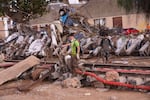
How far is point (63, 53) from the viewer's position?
1656 cm

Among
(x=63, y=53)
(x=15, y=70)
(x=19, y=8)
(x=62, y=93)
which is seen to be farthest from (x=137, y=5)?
(x=19, y=8)

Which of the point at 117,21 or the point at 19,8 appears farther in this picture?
the point at 117,21

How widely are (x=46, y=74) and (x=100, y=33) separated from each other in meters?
10.2

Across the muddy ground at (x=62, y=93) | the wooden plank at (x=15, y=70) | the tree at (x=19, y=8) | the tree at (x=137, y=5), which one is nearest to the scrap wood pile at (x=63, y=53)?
the wooden plank at (x=15, y=70)

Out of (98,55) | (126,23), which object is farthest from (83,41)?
(126,23)

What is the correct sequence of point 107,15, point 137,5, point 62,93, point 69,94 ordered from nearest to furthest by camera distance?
point 69,94 < point 62,93 < point 137,5 < point 107,15

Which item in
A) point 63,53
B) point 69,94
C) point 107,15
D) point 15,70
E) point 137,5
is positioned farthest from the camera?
point 107,15

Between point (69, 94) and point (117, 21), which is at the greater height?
point (117, 21)

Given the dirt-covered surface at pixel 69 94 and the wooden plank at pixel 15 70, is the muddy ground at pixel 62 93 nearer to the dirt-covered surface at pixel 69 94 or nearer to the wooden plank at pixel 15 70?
the dirt-covered surface at pixel 69 94

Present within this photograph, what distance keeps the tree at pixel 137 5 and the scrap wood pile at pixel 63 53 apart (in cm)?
138

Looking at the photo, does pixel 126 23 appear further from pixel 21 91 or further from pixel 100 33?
pixel 21 91

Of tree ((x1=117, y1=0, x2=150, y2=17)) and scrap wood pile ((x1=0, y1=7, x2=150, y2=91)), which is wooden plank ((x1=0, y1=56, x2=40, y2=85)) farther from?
tree ((x1=117, y1=0, x2=150, y2=17))

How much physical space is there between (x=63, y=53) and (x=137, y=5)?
18.5 ft

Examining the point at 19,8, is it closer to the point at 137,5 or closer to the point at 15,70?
the point at 137,5
